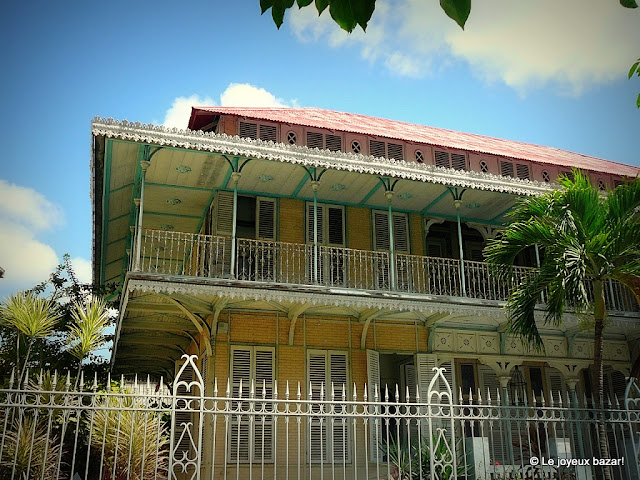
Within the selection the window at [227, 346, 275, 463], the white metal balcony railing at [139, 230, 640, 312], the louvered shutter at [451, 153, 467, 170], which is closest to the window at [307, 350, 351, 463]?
the window at [227, 346, 275, 463]

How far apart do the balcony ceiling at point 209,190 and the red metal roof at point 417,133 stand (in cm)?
201

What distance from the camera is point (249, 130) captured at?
15.5 metres

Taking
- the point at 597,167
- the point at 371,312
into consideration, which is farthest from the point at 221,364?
the point at 597,167

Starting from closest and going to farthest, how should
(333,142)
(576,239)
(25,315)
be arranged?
1. (576,239)
2. (25,315)
3. (333,142)

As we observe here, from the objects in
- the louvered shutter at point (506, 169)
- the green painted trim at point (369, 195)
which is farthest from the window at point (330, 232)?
the louvered shutter at point (506, 169)

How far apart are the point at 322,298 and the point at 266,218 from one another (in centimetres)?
307

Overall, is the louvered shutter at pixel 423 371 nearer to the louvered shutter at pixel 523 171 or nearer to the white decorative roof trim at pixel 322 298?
the white decorative roof trim at pixel 322 298

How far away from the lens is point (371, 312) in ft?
46.0

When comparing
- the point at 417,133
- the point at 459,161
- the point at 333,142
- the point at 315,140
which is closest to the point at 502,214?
the point at 459,161

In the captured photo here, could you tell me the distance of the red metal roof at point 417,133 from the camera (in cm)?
1593

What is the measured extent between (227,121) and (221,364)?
217 inches

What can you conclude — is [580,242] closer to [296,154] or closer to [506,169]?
[296,154]

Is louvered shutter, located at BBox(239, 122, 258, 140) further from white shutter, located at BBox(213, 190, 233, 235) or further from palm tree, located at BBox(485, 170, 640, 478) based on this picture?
palm tree, located at BBox(485, 170, 640, 478)

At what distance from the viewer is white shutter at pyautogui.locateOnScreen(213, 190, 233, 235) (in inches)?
556
